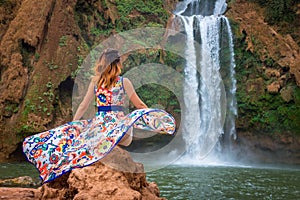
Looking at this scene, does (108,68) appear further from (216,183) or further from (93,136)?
(216,183)

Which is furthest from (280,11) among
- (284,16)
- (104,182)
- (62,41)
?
(104,182)

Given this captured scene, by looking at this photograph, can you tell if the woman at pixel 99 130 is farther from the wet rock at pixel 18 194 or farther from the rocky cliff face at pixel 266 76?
the rocky cliff face at pixel 266 76

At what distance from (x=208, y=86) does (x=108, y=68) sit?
1229cm

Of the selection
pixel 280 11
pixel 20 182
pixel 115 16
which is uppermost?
pixel 280 11

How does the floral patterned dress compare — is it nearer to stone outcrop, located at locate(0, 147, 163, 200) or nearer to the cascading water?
stone outcrop, located at locate(0, 147, 163, 200)

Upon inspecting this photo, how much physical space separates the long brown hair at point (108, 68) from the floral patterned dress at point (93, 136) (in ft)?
0.19

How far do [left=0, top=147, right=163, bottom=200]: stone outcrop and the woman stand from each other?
128mm

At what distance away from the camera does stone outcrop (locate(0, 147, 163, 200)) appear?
2.98m

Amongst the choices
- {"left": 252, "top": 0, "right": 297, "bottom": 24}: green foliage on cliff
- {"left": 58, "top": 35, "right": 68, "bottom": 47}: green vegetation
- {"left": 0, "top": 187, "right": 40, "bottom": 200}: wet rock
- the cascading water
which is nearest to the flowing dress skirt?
{"left": 0, "top": 187, "right": 40, "bottom": 200}: wet rock

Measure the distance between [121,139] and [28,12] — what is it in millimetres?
12033

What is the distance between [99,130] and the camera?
3.24 m

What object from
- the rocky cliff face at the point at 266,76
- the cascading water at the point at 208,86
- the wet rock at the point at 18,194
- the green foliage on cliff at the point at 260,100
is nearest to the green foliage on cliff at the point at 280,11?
the rocky cliff face at the point at 266,76

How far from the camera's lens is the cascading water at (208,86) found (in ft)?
48.8

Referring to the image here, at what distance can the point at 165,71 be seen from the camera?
15.3m
